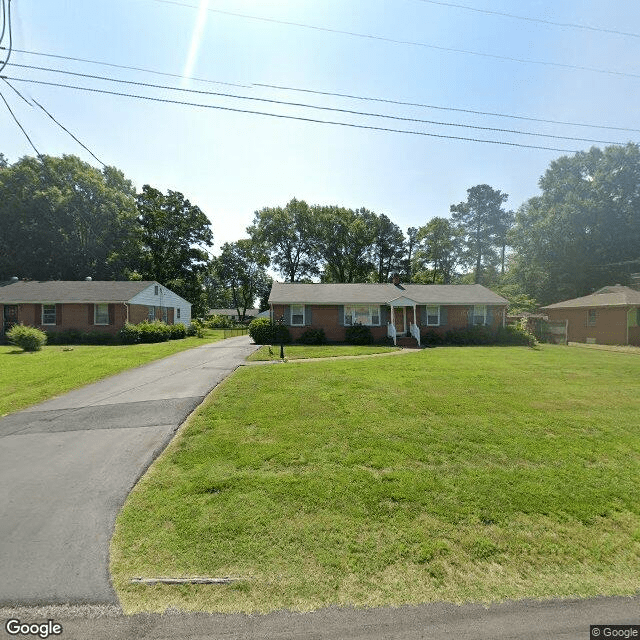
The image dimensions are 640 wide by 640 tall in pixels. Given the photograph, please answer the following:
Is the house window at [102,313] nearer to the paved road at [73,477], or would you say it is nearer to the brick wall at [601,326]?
the paved road at [73,477]

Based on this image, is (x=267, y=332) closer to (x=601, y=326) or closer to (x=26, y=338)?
(x=26, y=338)

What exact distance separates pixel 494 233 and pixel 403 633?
6280cm

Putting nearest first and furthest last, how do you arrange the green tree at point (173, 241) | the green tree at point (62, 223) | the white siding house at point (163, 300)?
the white siding house at point (163, 300) → the green tree at point (62, 223) → the green tree at point (173, 241)

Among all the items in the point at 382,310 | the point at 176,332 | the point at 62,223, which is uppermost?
the point at 62,223

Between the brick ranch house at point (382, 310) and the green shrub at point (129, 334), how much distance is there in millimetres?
10075

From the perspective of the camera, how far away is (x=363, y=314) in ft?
77.7

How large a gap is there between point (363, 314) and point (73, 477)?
2036cm

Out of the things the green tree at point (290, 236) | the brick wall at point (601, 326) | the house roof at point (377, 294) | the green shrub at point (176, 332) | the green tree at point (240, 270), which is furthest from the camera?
the green tree at point (240, 270)

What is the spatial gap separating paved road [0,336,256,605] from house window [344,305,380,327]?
1506cm

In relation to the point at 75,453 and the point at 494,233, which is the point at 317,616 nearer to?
the point at 75,453

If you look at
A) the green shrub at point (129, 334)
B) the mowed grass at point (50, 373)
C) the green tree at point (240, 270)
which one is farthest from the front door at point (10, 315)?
the green tree at point (240, 270)

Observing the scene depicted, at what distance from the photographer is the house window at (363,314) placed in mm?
23594

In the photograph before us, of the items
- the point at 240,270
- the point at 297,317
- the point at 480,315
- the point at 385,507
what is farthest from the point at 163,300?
the point at 240,270

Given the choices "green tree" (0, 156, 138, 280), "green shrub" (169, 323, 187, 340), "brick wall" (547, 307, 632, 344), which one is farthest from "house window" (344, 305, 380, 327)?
"green tree" (0, 156, 138, 280)
